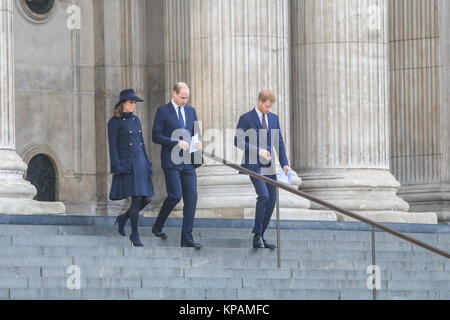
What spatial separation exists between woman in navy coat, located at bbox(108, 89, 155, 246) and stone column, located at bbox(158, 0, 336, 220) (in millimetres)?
3635

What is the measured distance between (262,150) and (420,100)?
876 centimetres

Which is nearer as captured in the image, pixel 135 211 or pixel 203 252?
pixel 135 211

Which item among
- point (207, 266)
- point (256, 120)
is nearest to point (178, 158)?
point (256, 120)

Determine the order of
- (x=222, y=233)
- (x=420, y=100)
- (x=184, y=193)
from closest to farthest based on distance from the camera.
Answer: (x=184, y=193) → (x=222, y=233) → (x=420, y=100)

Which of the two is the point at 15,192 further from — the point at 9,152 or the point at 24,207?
the point at 9,152

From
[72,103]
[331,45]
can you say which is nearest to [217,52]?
[331,45]

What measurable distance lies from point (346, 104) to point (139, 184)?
20.4 ft

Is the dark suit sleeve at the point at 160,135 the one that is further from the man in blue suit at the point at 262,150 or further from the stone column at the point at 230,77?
the stone column at the point at 230,77

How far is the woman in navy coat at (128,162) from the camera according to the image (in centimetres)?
1714

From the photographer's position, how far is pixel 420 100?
26.1 meters

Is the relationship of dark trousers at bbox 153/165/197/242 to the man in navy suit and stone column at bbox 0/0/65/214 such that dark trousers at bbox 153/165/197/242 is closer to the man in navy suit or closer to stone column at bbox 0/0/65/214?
the man in navy suit

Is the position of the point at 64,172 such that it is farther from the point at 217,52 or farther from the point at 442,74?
the point at 442,74

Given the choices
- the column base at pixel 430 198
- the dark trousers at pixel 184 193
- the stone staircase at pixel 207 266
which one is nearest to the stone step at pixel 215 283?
the stone staircase at pixel 207 266

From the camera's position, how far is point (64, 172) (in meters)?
24.3
